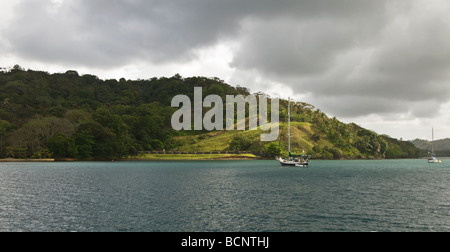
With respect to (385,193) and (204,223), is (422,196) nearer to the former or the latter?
(385,193)

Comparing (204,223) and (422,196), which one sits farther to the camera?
(422,196)

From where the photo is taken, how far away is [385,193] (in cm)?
5803

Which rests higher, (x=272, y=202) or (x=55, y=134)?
(x=55, y=134)

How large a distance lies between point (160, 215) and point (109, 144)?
16096 cm

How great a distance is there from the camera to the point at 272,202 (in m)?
48.3

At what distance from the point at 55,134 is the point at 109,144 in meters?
31.2

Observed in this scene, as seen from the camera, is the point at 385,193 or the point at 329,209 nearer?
the point at 329,209
